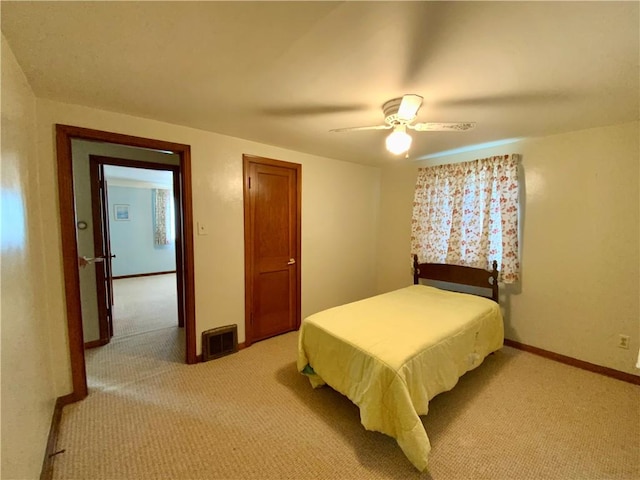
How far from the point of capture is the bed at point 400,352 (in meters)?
1.59

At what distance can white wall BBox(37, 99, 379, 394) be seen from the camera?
78.4 inches

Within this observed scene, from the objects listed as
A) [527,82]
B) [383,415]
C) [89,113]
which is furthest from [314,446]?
[89,113]

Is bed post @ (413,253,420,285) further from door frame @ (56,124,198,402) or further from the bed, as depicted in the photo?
door frame @ (56,124,198,402)

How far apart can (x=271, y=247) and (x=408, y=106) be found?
205 cm

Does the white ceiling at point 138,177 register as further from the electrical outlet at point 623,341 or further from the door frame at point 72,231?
the electrical outlet at point 623,341

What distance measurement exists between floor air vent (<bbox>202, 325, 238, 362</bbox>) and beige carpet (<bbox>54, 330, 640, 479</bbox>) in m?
0.22

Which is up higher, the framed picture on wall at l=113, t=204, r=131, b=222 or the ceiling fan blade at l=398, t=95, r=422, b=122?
the ceiling fan blade at l=398, t=95, r=422, b=122

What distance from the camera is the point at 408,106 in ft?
5.59

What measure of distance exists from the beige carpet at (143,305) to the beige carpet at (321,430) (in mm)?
1291

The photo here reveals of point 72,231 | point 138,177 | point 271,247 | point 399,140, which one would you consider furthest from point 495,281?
point 138,177

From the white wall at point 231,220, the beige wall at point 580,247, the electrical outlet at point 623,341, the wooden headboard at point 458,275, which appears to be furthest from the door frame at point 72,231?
the electrical outlet at point 623,341

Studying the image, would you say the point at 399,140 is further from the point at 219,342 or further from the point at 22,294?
the point at 219,342

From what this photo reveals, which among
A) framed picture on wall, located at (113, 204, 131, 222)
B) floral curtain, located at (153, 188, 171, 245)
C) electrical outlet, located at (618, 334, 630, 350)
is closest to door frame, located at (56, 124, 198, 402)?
electrical outlet, located at (618, 334, 630, 350)

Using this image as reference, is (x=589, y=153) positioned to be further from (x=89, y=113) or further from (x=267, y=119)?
(x=89, y=113)
